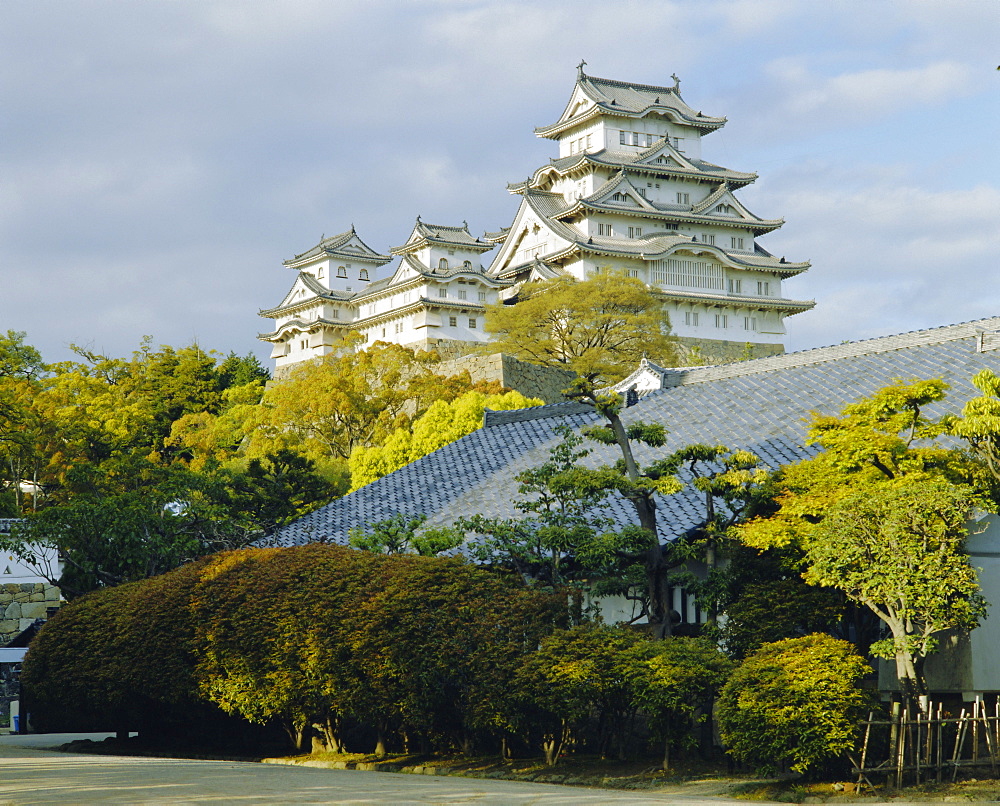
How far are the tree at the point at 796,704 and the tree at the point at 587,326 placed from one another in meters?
30.2

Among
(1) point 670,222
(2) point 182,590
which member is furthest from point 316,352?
(2) point 182,590

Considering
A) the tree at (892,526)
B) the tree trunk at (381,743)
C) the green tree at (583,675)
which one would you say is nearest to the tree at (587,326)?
the tree trunk at (381,743)

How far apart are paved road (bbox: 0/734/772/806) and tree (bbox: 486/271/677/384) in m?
29.6

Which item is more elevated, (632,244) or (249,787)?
(632,244)

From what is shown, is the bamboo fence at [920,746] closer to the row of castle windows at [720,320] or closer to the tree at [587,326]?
the tree at [587,326]

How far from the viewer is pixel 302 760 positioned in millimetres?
14828

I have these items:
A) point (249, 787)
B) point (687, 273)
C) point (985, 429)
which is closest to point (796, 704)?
point (985, 429)

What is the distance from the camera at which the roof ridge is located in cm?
1800

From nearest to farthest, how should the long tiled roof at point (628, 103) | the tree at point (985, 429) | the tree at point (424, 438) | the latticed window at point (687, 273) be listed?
the tree at point (985, 429) < the tree at point (424, 438) < the latticed window at point (687, 273) < the long tiled roof at point (628, 103)

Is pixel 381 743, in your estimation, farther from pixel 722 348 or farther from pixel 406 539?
pixel 722 348

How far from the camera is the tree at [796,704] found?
10.8 m

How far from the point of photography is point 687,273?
177 ft

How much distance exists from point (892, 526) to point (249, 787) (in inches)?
250

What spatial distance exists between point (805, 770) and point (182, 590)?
27.5ft
